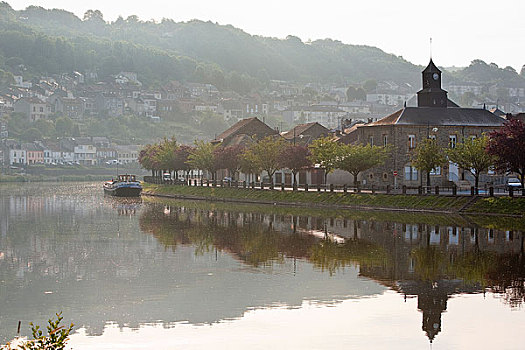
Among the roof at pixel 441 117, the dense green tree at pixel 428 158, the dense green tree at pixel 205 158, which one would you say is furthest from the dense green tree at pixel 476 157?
the dense green tree at pixel 205 158

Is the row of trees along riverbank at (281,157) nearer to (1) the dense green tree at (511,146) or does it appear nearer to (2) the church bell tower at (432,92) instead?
(2) the church bell tower at (432,92)

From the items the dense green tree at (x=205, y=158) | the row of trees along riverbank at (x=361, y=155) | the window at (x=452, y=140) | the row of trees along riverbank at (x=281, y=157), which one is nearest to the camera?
the row of trees along riverbank at (x=361, y=155)

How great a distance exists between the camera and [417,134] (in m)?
91.1

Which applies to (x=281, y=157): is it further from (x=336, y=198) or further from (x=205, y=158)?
(x=205, y=158)

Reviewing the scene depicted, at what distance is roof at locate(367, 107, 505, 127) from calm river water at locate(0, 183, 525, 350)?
29.6m

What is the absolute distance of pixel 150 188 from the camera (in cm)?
13488

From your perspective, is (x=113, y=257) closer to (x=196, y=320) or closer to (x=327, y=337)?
(x=196, y=320)

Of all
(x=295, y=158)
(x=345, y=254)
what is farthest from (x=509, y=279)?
(x=295, y=158)

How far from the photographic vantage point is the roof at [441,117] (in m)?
91.6

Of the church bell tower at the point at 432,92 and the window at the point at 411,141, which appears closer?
the window at the point at 411,141

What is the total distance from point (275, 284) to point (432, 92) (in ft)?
236

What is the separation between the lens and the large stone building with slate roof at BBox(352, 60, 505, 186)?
297 feet

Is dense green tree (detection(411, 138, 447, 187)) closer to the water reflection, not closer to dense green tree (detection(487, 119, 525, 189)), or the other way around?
dense green tree (detection(487, 119, 525, 189))

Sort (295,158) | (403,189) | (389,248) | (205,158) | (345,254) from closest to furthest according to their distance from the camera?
(345,254), (389,248), (403,189), (295,158), (205,158)
